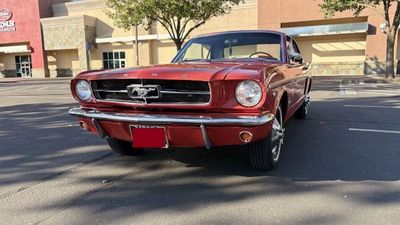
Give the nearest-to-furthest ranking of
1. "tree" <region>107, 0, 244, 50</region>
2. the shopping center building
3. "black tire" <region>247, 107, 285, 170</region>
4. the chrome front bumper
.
Result: the chrome front bumper, "black tire" <region>247, 107, 285, 170</region>, "tree" <region>107, 0, 244, 50</region>, the shopping center building

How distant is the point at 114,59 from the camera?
36531 mm

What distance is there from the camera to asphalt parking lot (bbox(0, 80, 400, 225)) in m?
3.25

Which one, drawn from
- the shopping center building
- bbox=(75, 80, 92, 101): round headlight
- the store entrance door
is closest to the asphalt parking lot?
bbox=(75, 80, 92, 101): round headlight

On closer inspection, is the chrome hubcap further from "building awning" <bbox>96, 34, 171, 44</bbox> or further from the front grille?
"building awning" <bbox>96, 34, 171, 44</bbox>

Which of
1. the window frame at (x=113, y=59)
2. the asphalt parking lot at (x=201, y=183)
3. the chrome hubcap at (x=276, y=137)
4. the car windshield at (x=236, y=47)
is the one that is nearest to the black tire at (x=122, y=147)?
the asphalt parking lot at (x=201, y=183)

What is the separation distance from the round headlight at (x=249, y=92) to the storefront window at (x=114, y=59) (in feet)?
110

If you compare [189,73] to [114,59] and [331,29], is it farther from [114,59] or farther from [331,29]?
[114,59]

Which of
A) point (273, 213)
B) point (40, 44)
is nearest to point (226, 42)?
point (273, 213)

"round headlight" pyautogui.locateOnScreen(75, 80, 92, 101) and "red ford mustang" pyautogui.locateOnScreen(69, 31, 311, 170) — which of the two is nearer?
"red ford mustang" pyautogui.locateOnScreen(69, 31, 311, 170)

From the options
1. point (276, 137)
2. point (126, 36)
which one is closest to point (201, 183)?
point (276, 137)

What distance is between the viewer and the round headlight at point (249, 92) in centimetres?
352

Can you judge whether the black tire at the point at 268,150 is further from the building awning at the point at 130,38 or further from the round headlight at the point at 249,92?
the building awning at the point at 130,38

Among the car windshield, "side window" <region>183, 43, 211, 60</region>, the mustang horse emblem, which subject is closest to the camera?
the mustang horse emblem

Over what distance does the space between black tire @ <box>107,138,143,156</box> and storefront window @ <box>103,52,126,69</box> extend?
105ft
